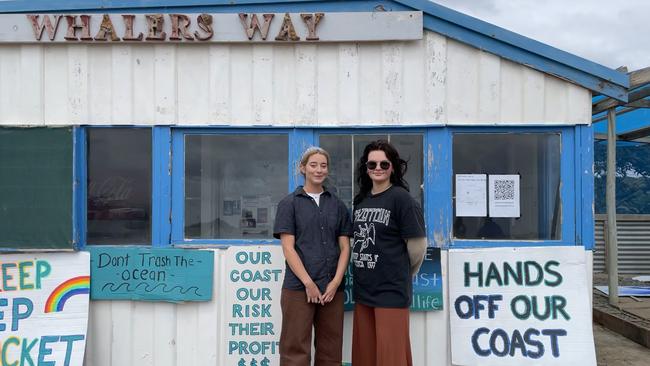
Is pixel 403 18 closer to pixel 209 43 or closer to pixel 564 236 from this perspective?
pixel 209 43

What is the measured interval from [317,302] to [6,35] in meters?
Answer: 3.20

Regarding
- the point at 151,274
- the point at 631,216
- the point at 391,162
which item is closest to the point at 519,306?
the point at 391,162

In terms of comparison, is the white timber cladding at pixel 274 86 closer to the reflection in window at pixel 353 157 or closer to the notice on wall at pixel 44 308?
the reflection in window at pixel 353 157

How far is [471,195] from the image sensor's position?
4254 millimetres

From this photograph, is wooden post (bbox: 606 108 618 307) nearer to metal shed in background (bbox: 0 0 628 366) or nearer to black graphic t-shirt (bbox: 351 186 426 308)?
metal shed in background (bbox: 0 0 628 366)

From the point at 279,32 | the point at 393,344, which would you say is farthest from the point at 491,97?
the point at 393,344

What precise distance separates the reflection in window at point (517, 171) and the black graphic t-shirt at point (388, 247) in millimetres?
932

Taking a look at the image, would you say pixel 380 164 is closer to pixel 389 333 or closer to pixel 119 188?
pixel 389 333

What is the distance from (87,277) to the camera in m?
4.24

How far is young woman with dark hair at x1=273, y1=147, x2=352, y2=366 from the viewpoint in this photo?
3576mm

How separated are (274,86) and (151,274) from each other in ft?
5.81

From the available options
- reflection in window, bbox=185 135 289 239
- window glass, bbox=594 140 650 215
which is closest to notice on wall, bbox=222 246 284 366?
reflection in window, bbox=185 135 289 239

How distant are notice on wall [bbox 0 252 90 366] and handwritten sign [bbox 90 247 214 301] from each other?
12cm

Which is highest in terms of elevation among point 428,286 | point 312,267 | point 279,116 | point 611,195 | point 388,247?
point 279,116
